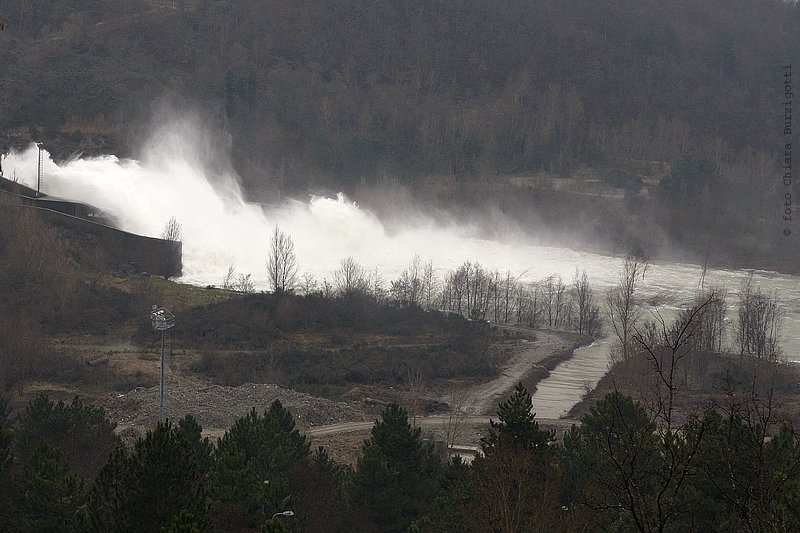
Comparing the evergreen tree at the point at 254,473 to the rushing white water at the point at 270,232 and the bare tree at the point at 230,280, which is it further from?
the bare tree at the point at 230,280

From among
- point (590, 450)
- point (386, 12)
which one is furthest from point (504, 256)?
point (386, 12)

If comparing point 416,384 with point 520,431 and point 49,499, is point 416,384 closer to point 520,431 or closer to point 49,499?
point 520,431

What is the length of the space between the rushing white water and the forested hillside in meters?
7.42

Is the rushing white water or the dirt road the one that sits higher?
the rushing white water

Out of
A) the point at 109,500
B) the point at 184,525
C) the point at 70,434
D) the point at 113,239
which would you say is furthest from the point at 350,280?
the point at 184,525

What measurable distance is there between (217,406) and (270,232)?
52.5 m

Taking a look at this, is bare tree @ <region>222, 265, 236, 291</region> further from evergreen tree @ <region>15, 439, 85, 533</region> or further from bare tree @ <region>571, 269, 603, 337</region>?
evergreen tree @ <region>15, 439, 85, 533</region>

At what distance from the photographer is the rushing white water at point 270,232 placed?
75688 millimetres

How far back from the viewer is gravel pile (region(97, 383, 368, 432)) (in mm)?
34750

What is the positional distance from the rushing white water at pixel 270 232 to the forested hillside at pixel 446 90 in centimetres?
742

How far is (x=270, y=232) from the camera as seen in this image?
3462 inches

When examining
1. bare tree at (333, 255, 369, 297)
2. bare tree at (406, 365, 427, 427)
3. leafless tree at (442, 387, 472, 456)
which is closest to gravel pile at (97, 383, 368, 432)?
bare tree at (406, 365, 427, 427)

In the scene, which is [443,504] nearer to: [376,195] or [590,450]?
[590,450]

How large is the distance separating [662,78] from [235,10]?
85.4m
